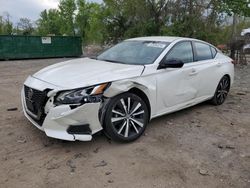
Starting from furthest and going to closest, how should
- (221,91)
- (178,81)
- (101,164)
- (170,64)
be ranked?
(221,91)
(178,81)
(170,64)
(101,164)

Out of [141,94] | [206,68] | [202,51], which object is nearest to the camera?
[141,94]

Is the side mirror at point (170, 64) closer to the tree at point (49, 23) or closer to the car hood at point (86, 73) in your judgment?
the car hood at point (86, 73)

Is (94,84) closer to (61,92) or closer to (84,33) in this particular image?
(61,92)

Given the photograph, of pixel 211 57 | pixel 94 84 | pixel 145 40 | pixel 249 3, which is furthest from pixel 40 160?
pixel 249 3

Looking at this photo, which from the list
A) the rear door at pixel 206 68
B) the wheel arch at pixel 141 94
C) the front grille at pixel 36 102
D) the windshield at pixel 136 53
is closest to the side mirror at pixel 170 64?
the windshield at pixel 136 53

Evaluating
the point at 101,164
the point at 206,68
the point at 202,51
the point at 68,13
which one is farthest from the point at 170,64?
the point at 68,13

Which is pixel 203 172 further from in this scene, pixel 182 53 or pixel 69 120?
pixel 182 53

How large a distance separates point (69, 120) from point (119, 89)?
78 cm

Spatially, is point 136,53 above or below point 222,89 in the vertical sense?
above

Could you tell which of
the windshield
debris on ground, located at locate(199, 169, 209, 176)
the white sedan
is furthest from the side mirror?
debris on ground, located at locate(199, 169, 209, 176)

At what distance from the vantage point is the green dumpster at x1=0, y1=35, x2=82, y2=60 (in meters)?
16.5

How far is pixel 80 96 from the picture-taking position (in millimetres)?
3541

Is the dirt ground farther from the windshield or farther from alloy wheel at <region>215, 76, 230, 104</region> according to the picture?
the windshield

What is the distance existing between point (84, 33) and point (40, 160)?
91.1 ft
